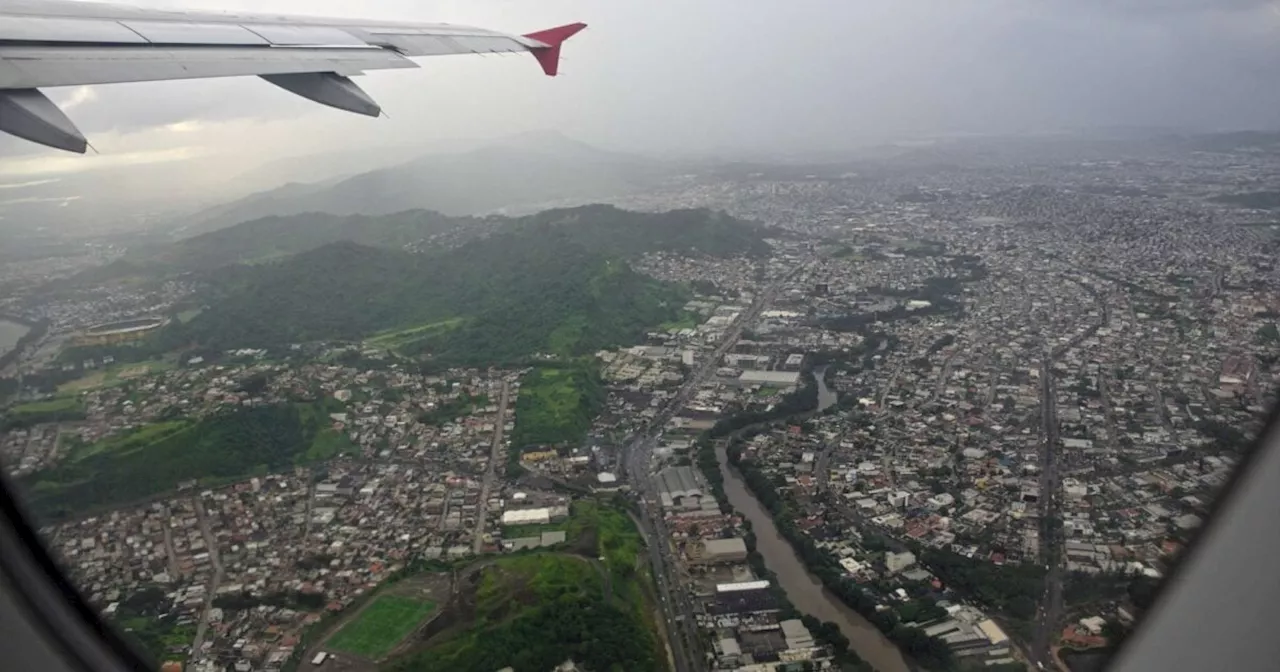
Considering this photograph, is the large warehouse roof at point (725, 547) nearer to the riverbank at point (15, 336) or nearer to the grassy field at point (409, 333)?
the riverbank at point (15, 336)

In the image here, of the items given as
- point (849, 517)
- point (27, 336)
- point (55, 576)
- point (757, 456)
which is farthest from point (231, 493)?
point (55, 576)

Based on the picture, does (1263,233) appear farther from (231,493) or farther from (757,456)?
(231,493)

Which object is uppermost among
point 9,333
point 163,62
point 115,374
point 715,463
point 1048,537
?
point 163,62

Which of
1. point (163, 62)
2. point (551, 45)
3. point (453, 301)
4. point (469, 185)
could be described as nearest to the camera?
point (163, 62)

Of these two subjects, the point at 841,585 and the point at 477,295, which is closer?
the point at 841,585

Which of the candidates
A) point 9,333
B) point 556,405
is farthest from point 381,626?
point 9,333

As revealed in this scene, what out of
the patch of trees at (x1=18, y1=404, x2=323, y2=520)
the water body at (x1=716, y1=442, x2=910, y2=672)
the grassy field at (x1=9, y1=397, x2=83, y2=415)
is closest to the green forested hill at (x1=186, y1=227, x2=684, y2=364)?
the patch of trees at (x1=18, y1=404, x2=323, y2=520)

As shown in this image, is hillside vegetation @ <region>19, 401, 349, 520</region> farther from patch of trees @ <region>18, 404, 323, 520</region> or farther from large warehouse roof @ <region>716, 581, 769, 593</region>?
large warehouse roof @ <region>716, 581, 769, 593</region>

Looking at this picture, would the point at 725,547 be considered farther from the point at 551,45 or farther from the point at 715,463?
the point at 551,45
